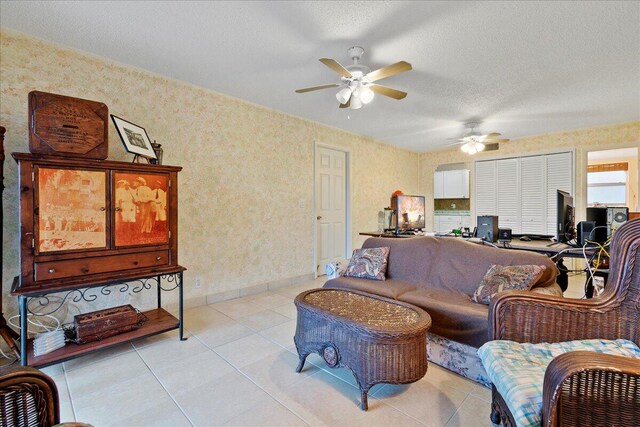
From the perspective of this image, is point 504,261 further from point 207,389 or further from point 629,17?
point 207,389

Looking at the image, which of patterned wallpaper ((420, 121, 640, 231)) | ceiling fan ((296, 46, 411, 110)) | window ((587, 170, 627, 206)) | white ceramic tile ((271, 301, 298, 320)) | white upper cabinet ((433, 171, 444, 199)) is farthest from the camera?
window ((587, 170, 627, 206))

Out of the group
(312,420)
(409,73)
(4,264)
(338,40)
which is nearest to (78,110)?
(4,264)

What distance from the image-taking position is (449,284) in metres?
2.57

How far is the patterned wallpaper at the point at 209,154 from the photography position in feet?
7.65

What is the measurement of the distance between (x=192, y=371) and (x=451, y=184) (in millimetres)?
6231

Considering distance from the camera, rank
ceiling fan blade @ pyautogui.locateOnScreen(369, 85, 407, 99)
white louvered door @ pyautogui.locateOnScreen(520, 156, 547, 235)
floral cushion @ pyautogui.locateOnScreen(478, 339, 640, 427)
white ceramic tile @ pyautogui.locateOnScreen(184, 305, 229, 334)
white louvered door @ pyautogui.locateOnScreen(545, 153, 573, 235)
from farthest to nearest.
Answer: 1. white louvered door @ pyautogui.locateOnScreen(520, 156, 547, 235)
2. white louvered door @ pyautogui.locateOnScreen(545, 153, 573, 235)
3. white ceramic tile @ pyautogui.locateOnScreen(184, 305, 229, 334)
4. ceiling fan blade @ pyautogui.locateOnScreen(369, 85, 407, 99)
5. floral cushion @ pyautogui.locateOnScreen(478, 339, 640, 427)

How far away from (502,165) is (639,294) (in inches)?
213

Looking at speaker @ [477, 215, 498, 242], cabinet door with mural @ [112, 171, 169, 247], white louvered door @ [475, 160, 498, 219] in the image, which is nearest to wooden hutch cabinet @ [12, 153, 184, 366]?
cabinet door with mural @ [112, 171, 169, 247]

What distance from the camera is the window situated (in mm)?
7273

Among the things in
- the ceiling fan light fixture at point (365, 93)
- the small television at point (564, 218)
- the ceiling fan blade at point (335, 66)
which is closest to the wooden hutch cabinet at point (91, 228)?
the ceiling fan blade at point (335, 66)

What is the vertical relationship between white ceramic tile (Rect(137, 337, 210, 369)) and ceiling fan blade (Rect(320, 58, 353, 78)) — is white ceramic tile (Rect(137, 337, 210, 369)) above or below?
below

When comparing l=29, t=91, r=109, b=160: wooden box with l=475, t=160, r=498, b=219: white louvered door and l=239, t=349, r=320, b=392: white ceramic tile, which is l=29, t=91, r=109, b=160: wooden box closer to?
l=239, t=349, r=320, b=392: white ceramic tile

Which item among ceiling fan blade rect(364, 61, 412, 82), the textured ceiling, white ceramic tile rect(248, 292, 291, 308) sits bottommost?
white ceramic tile rect(248, 292, 291, 308)

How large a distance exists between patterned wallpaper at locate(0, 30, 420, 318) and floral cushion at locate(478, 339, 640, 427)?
2.97 m
